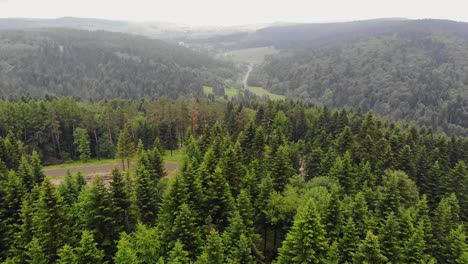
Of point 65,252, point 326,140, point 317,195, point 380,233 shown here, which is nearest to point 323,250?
point 380,233

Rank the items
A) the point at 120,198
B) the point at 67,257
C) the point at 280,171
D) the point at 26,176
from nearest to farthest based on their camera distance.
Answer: the point at 67,257
the point at 120,198
the point at 26,176
the point at 280,171

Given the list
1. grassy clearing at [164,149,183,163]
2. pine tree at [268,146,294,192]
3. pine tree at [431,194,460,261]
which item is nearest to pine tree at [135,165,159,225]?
pine tree at [268,146,294,192]

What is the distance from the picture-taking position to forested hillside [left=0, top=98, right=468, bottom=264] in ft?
112

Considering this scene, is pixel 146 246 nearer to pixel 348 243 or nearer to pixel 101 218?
pixel 101 218

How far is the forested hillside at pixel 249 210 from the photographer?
34.2m

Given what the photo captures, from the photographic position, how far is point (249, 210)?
41500mm

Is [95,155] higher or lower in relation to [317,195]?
lower

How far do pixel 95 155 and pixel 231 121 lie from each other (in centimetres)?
3913

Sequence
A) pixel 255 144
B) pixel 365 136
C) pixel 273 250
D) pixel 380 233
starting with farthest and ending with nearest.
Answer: pixel 365 136 → pixel 255 144 → pixel 273 250 → pixel 380 233

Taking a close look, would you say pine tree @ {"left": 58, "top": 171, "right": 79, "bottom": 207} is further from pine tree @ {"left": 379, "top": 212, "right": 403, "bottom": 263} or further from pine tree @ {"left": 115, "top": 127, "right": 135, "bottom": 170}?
pine tree @ {"left": 379, "top": 212, "right": 403, "bottom": 263}

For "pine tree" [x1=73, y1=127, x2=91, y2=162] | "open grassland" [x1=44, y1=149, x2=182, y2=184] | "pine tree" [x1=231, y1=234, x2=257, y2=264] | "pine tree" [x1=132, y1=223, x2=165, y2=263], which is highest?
"pine tree" [x1=231, y1=234, x2=257, y2=264]

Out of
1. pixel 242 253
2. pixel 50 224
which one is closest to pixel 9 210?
pixel 50 224

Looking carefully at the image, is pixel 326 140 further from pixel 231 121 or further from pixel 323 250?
pixel 323 250

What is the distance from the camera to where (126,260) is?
1284 inches
